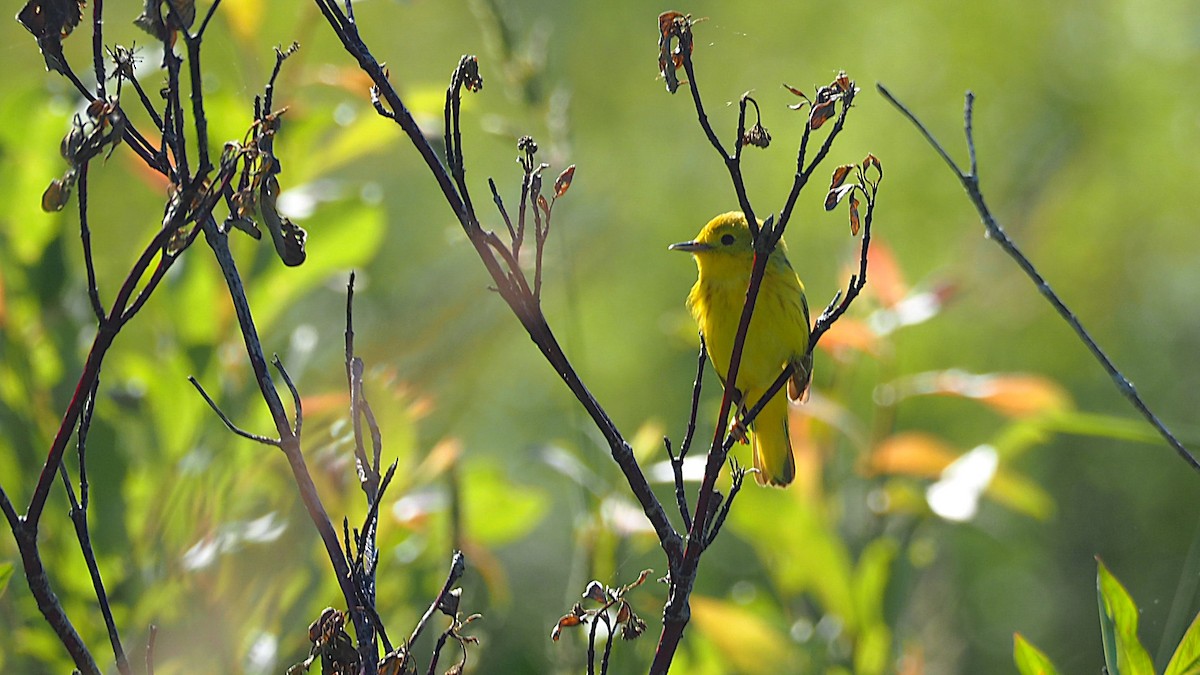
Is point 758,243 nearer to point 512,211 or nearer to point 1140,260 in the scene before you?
point 512,211

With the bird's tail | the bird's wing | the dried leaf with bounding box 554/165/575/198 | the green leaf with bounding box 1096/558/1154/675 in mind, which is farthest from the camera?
the bird's tail

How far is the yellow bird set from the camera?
3.10 m

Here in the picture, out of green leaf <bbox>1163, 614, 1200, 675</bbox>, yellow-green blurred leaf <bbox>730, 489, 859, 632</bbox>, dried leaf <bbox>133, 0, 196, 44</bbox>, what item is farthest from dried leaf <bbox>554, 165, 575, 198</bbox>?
yellow-green blurred leaf <bbox>730, 489, 859, 632</bbox>

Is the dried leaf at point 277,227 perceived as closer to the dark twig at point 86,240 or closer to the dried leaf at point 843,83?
the dark twig at point 86,240

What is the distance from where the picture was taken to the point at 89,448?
2545 millimetres

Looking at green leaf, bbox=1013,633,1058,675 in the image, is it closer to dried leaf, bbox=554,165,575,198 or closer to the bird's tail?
dried leaf, bbox=554,165,575,198

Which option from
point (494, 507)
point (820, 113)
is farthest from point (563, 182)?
point (494, 507)

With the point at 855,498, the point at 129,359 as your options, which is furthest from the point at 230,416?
the point at 855,498

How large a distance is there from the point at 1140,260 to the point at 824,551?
17.8 feet

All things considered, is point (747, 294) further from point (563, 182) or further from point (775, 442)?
point (775, 442)

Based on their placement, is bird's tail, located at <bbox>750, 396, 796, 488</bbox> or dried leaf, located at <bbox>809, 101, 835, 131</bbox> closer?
dried leaf, located at <bbox>809, 101, 835, 131</bbox>

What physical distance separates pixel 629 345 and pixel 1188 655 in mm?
5644

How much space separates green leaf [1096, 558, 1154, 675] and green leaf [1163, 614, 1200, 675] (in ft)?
0.11

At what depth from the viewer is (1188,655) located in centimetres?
164
